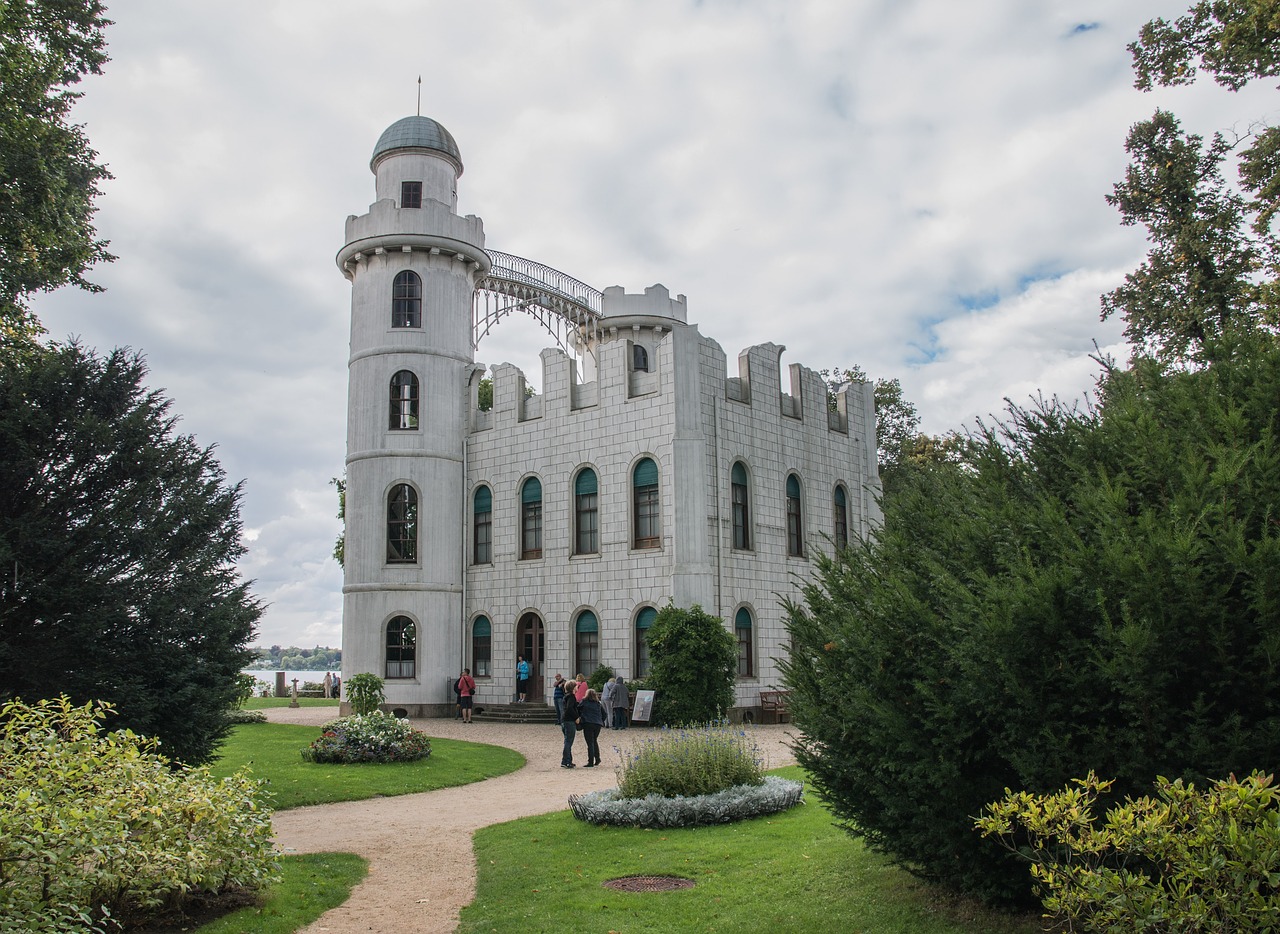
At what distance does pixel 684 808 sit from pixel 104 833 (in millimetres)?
6904

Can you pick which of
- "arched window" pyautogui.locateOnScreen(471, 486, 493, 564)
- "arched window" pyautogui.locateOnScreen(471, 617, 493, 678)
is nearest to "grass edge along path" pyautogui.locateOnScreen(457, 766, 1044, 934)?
"arched window" pyautogui.locateOnScreen(471, 617, 493, 678)

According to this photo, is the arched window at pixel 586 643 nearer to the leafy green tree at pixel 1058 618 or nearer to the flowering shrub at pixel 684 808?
the flowering shrub at pixel 684 808

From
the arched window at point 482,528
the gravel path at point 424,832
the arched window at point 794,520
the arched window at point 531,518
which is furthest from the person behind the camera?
the arched window at point 482,528

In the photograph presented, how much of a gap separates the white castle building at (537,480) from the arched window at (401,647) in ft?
0.21

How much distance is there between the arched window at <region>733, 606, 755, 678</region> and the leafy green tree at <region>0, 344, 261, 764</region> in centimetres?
1645

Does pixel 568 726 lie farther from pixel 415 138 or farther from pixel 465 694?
pixel 415 138

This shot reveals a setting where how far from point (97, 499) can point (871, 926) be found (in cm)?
1053

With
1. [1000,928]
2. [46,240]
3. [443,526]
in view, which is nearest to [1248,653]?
[1000,928]

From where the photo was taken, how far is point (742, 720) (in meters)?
26.7

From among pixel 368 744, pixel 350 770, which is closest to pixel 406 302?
pixel 368 744

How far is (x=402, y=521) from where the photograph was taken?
103ft

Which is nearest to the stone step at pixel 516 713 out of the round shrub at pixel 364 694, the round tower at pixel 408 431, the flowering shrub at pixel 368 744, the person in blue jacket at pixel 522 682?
the person in blue jacket at pixel 522 682

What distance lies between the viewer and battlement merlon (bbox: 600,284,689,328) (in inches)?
1458

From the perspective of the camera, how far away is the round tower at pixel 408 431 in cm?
3078
